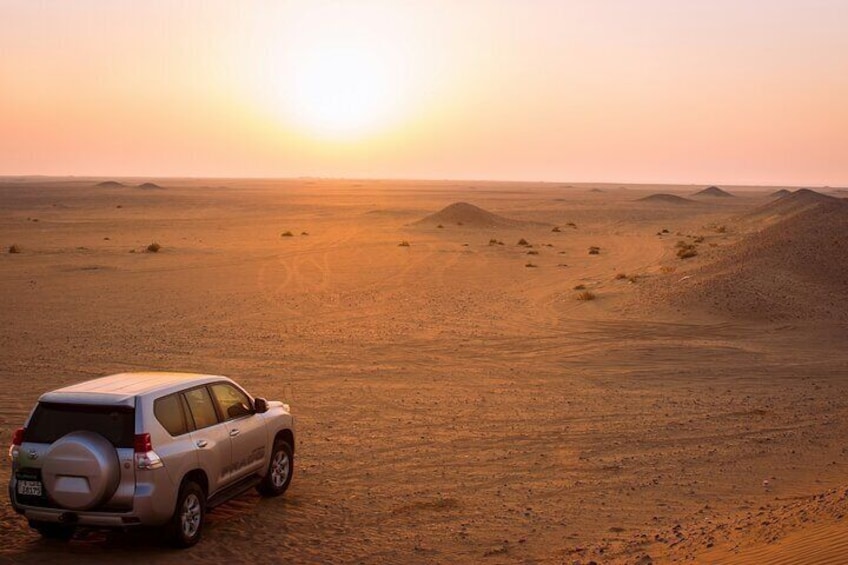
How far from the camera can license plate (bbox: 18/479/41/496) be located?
366 inches

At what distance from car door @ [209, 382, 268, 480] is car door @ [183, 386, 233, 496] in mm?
119

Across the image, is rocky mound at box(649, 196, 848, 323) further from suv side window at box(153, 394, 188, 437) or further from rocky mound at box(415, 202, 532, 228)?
rocky mound at box(415, 202, 532, 228)

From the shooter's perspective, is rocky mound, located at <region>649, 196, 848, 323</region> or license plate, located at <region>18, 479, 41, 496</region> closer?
license plate, located at <region>18, 479, 41, 496</region>

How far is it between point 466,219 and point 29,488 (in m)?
76.1

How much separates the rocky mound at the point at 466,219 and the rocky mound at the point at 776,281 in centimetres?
4158

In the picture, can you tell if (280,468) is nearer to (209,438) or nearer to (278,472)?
(278,472)

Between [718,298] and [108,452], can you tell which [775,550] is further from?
[718,298]

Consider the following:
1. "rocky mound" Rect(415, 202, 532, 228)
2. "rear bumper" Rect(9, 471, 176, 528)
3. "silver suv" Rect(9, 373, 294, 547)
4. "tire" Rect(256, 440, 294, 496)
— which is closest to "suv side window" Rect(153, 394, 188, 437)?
"silver suv" Rect(9, 373, 294, 547)

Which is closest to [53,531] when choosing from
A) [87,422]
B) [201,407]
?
[87,422]

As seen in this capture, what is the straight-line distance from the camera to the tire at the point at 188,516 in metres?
9.63

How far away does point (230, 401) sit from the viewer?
36.4ft

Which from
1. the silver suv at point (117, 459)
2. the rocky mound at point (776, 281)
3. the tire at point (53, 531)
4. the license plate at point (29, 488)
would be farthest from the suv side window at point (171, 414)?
the rocky mound at point (776, 281)

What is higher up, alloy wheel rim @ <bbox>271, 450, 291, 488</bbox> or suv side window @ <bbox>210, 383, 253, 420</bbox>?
suv side window @ <bbox>210, 383, 253, 420</bbox>

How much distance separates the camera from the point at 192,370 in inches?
824
